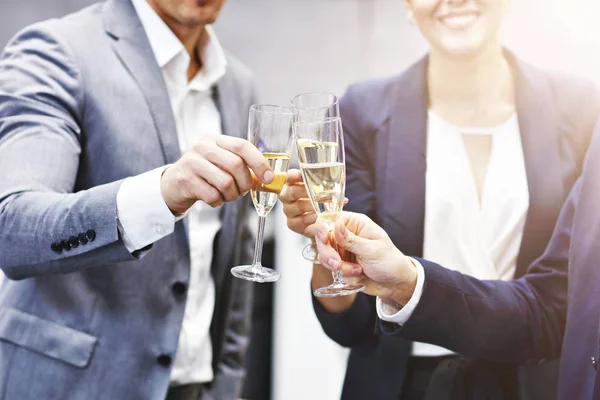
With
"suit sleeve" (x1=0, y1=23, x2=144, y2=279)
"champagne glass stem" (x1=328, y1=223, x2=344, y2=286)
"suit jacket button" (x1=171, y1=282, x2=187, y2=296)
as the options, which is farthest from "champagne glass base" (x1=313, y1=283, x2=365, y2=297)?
"suit jacket button" (x1=171, y1=282, x2=187, y2=296)

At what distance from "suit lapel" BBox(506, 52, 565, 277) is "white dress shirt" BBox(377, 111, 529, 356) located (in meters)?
0.01

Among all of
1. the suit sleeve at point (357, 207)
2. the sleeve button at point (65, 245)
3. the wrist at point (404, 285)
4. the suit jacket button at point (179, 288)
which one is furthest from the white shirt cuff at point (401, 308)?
the sleeve button at point (65, 245)

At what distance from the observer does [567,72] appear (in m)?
1.32

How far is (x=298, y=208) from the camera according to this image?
1.21 meters

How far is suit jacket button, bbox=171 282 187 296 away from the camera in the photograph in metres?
1.45

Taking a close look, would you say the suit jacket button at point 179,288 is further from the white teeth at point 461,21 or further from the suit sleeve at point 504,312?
the white teeth at point 461,21

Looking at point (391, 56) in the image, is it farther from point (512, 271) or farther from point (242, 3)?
point (242, 3)

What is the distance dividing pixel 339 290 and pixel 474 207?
0.39 m

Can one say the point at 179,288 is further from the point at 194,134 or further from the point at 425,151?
the point at 425,151

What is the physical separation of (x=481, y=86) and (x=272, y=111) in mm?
478

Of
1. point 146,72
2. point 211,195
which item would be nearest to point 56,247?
point 211,195

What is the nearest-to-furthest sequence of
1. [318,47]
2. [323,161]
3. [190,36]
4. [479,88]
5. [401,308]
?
[323,161], [401,308], [479,88], [190,36], [318,47]

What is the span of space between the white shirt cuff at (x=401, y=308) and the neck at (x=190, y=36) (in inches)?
28.6

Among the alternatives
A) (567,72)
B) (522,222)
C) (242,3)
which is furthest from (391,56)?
(242,3)
